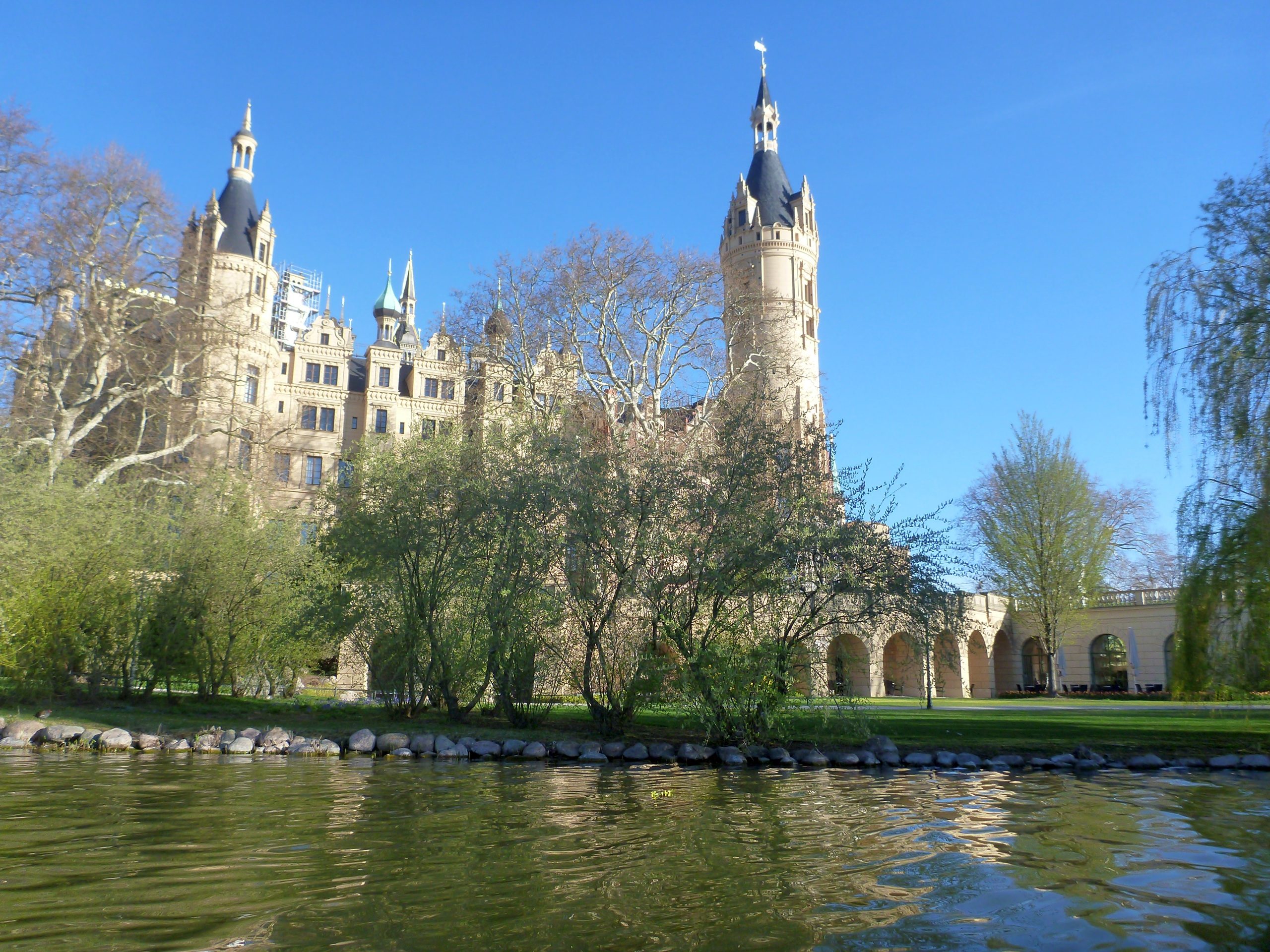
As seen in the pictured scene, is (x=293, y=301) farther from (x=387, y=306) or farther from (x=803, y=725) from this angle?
(x=803, y=725)

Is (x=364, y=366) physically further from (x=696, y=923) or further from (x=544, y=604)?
(x=696, y=923)

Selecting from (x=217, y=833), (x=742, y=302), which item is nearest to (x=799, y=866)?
(x=217, y=833)

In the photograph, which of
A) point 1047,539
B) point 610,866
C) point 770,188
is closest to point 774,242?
point 770,188

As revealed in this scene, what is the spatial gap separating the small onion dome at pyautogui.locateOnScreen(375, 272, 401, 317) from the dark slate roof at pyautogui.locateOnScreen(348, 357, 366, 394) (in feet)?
31.7

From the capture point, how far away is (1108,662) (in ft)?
154

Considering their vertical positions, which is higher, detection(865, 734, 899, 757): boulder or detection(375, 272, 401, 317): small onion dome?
detection(375, 272, 401, 317): small onion dome

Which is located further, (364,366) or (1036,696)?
(364,366)

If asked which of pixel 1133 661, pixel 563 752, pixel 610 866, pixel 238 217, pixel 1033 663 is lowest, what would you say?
pixel 563 752

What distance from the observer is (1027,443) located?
40.2 metres

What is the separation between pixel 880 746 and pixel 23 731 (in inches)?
552

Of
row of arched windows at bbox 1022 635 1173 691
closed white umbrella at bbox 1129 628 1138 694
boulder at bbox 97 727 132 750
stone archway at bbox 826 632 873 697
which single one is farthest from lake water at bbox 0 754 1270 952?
row of arched windows at bbox 1022 635 1173 691

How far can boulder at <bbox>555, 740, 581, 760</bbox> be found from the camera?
1437 centimetres

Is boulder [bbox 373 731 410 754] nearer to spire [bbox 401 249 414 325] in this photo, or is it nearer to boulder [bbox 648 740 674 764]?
boulder [bbox 648 740 674 764]

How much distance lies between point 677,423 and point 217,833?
27.7 metres
